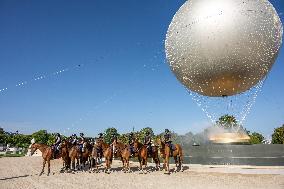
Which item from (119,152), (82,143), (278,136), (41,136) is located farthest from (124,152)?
(41,136)

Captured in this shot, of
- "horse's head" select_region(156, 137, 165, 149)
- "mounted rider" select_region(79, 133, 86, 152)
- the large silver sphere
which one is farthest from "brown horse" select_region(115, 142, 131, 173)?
the large silver sphere

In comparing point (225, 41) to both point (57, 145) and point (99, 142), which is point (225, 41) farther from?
point (57, 145)

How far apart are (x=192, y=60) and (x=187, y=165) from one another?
323 inches

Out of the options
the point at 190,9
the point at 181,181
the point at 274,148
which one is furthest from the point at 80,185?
A: the point at 274,148

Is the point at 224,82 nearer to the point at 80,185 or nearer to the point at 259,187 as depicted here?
the point at 259,187

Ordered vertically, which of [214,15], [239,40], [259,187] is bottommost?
[259,187]

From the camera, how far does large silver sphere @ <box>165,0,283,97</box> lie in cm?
1780

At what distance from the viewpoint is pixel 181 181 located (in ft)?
49.0

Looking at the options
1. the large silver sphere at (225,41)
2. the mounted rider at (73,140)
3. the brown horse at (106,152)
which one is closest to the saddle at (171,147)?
the brown horse at (106,152)

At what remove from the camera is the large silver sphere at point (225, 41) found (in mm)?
17797

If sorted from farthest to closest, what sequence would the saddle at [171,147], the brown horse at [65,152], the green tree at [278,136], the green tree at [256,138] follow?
the green tree at [278,136], the green tree at [256,138], the brown horse at [65,152], the saddle at [171,147]

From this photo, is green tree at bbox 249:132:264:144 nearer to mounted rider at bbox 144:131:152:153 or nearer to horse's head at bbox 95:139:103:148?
mounted rider at bbox 144:131:152:153

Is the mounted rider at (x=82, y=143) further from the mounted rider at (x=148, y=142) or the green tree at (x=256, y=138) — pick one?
the green tree at (x=256, y=138)

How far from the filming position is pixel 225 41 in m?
17.8
